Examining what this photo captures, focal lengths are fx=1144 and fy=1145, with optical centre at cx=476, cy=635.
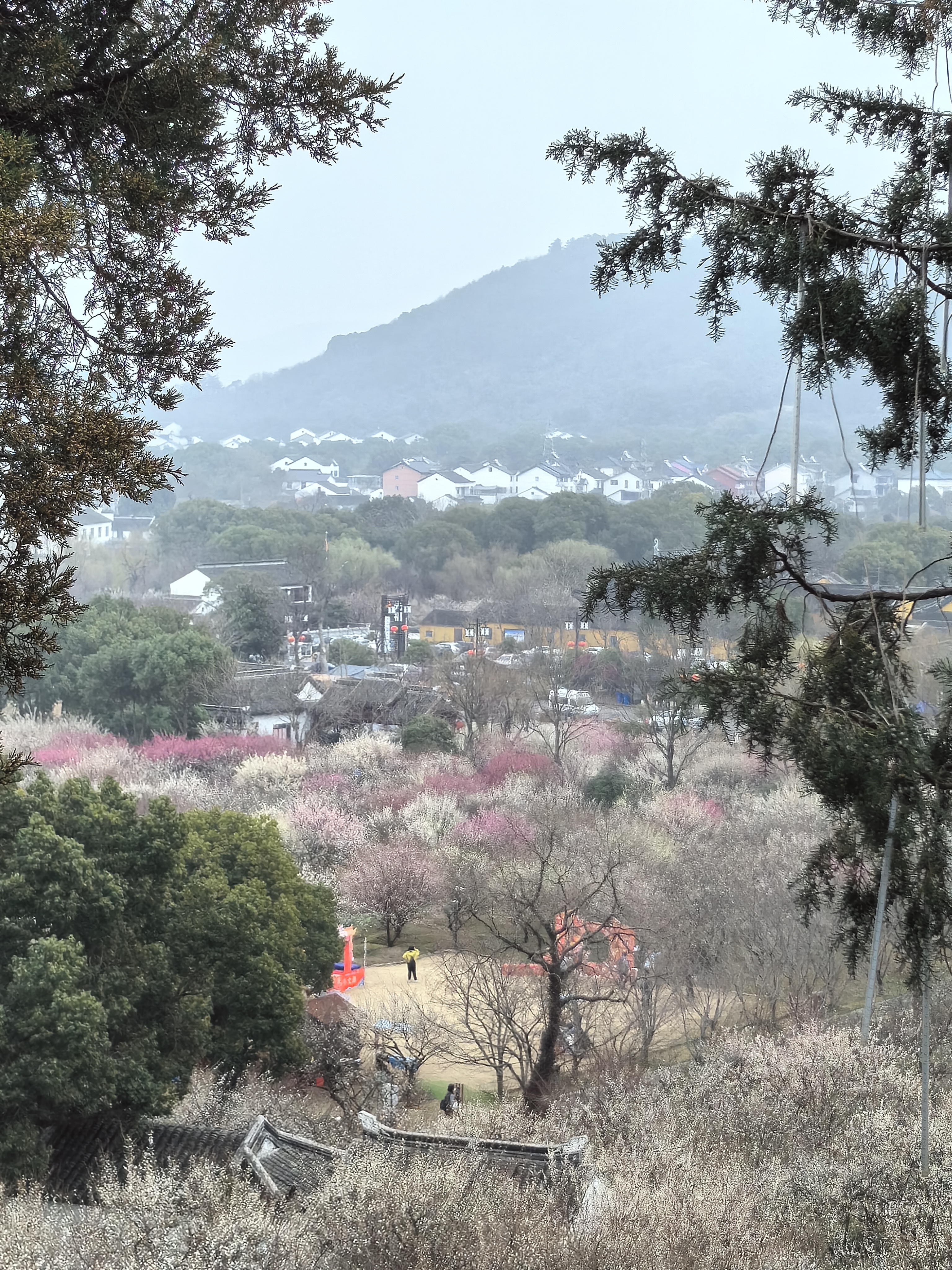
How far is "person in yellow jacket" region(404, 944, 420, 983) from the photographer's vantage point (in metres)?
15.8

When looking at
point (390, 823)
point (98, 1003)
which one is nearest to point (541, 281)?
point (390, 823)

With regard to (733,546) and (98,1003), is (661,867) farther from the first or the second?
(733,546)

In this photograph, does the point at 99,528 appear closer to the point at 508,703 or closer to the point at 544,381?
the point at 508,703

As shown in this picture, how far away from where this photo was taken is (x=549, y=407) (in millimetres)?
119438

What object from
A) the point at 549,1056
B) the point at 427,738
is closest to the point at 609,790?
the point at 427,738

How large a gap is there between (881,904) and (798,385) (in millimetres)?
1898

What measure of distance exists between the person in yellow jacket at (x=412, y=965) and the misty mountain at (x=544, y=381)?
71.3 meters

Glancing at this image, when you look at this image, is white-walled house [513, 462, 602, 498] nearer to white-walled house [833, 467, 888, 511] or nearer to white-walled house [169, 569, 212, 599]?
white-walled house [833, 467, 888, 511]

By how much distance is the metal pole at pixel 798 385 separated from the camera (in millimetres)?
4113

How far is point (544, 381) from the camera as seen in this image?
125 m

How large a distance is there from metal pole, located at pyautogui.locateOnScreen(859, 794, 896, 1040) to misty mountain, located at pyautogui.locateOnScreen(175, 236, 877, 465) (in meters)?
80.4

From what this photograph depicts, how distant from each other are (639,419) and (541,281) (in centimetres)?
5003

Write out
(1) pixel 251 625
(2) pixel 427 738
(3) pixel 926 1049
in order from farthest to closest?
(1) pixel 251 625
(2) pixel 427 738
(3) pixel 926 1049

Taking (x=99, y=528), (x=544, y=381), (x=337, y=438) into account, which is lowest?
(x=99, y=528)
